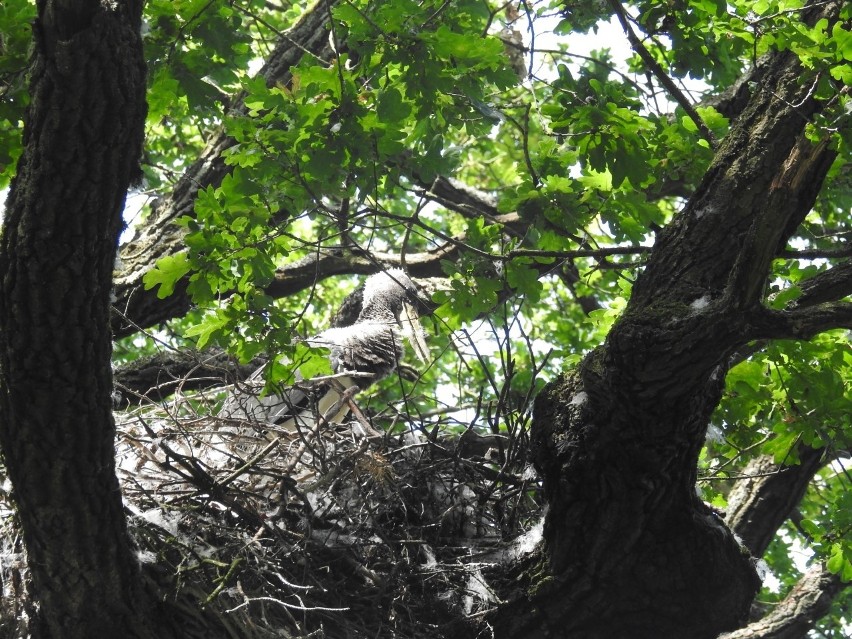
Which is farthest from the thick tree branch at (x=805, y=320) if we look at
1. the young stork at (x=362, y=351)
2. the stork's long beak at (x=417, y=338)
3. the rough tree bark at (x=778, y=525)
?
the rough tree bark at (x=778, y=525)

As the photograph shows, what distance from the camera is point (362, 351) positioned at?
4859 millimetres

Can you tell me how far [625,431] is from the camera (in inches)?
106

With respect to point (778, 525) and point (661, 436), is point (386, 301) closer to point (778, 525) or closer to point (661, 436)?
point (778, 525)

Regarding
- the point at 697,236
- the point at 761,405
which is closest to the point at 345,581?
the point at 697,236

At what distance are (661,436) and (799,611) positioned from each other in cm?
249

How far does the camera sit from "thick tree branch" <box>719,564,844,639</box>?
4516mm

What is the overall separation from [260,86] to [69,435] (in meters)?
1.35

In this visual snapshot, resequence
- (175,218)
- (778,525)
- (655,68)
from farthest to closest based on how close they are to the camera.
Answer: (175,218) < (778,525) < (655,68)

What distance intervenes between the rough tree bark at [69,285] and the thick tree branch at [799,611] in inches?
126

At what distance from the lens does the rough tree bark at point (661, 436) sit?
2561mm

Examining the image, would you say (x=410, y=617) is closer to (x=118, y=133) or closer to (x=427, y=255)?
(x=118, y=133)

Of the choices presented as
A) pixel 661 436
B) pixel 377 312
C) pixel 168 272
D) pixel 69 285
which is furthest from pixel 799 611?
pixel 69 285

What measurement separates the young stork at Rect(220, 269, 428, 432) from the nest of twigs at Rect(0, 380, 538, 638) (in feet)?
2.07

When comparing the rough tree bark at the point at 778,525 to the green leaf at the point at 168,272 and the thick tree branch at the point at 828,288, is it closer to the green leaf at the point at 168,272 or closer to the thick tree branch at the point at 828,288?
the thick tree branch at the point at 828,288
